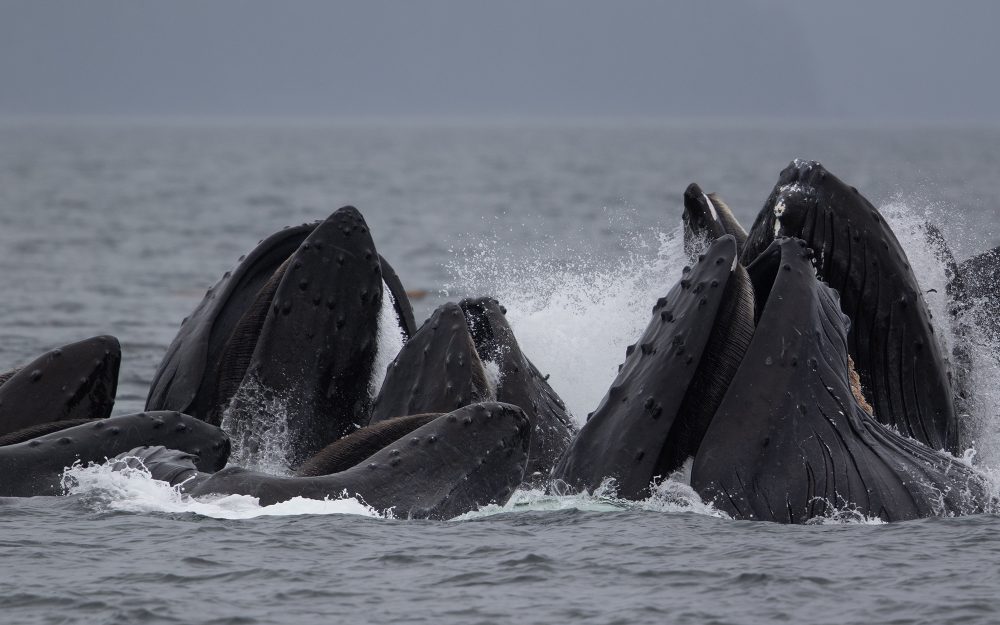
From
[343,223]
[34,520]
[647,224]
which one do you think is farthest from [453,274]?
[34,520]

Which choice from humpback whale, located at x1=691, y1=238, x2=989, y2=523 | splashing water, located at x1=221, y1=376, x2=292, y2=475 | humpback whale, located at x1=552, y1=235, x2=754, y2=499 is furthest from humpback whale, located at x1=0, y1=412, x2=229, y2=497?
humpback whale, located at x1=691, y1=238, x2=989, y2=523

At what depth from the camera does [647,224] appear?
1603 inches

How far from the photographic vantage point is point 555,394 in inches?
396

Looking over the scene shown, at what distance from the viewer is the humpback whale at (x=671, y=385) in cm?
802

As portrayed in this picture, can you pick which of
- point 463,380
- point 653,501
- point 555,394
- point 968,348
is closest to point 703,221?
point 555,394

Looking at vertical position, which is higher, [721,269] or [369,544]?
[721,269]

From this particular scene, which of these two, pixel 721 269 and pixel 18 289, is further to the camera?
pixel 18 289

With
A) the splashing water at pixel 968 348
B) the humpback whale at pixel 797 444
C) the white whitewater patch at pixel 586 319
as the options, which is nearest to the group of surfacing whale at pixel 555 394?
the humpback whale at pixel 797 444

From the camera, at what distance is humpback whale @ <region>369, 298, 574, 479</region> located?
918 cm

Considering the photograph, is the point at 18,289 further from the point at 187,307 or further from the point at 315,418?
the point at 315,418

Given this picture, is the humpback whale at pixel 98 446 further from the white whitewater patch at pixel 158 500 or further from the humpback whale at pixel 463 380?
the humpback whale at pixel 463 380

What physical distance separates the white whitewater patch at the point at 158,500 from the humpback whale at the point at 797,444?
68.5 inches

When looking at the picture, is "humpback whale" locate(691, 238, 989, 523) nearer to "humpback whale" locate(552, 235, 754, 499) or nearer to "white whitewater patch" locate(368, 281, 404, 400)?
"humpback whale" locate(552, 235, 754, 499)

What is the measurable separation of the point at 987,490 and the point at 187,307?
15.7 meters
